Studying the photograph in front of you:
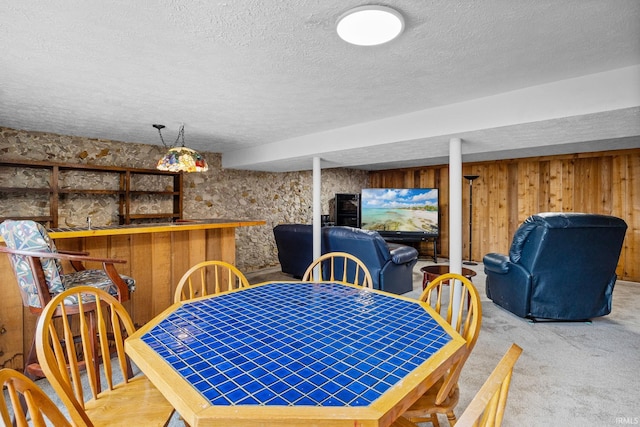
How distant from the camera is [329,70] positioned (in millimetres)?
2221

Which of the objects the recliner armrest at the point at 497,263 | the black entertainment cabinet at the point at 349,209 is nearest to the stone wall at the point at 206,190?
the black entertainment cabinet at the point at 349,209

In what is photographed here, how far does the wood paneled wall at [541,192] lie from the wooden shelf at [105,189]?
17.2 feet

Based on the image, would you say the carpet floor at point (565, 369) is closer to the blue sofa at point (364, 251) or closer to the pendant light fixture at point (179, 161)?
the blue sofa at point (364, 251)

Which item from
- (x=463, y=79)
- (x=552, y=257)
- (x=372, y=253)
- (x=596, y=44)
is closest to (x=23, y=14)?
(x=463, y=79)

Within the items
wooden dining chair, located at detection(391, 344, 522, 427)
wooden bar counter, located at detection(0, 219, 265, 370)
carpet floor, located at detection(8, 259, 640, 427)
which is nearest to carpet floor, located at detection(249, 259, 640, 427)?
carpet floor, located at detection(8, 259, 640, 427)

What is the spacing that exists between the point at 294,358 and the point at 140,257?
2343 millimetres

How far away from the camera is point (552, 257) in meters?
3.24

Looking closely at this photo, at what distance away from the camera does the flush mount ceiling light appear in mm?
1522

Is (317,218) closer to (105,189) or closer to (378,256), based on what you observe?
(378,256)

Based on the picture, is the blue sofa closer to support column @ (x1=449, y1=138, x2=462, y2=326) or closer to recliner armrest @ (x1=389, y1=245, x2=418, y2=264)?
recliner armrest @ (x1=389, y1=245, x2=418, y2=264)

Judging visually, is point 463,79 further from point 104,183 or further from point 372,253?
point 104,183

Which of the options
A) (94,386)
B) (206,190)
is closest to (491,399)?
(94,386)

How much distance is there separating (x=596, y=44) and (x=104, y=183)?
17.2 ft

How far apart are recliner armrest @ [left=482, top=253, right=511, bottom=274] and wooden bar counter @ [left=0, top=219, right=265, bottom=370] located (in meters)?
2.85
